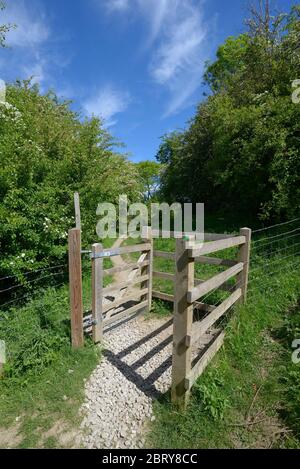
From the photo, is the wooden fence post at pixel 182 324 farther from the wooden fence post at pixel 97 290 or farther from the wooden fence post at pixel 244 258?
the wooden fence post at pixel 244 258

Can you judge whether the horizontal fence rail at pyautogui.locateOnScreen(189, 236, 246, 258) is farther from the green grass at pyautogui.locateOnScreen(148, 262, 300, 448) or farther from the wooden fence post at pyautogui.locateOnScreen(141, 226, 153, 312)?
the wooden fence post at pyautogui.locateOnScreen(141, 226, 153, 312)

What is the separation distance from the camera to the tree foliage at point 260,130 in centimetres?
688

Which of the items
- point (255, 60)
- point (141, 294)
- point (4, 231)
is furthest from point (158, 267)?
point (255, 60)

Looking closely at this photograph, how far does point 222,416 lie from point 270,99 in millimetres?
8575

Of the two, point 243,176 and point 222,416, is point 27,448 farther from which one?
point 243,176

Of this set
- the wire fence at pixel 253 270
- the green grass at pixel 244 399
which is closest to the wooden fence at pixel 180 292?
the green grass at pixel 244 399

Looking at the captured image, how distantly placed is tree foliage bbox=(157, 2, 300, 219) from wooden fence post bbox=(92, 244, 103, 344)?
499cm

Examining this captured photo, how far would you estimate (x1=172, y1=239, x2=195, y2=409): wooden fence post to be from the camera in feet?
8.04

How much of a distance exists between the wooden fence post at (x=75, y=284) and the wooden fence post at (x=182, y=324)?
1.53 m

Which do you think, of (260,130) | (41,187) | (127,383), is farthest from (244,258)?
(260,130)

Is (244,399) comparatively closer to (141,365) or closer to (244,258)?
(141,365)

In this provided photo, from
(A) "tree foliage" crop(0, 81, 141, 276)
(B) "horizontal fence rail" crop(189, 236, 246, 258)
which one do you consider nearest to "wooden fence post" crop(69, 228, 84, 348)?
(B) "horizontal fence rail" crop(189, 236, 246, 258)

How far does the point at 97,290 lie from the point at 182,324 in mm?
1544

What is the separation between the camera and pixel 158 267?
676 centimetres
